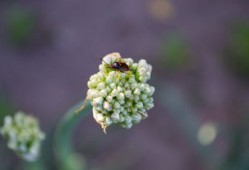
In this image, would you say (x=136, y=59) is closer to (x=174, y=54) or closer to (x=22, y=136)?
(x=174, y=54)

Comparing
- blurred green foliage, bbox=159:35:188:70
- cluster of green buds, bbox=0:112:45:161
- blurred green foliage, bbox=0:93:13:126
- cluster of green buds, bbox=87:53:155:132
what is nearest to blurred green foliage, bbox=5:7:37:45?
blurred green foliage, bbox=0:93:13:126

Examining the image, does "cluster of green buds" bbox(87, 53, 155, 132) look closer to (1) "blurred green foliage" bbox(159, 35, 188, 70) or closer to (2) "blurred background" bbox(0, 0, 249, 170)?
(2) "blurred background" bbox(0, 0, 249, 170)

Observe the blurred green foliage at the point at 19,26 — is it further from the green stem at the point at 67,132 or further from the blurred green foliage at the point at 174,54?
the green stem at the point at 67,132

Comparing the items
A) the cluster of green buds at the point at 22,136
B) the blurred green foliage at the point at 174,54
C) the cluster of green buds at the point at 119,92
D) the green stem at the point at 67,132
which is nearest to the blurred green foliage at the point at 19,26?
the blurred green foliage at the point at 174,54

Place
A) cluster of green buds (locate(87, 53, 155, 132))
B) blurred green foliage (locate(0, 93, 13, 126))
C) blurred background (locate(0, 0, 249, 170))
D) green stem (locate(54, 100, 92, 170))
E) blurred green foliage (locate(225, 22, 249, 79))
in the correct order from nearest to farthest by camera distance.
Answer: cluster of green buds (locate(87, 53, 155, 132)) → green stem (locate(54, 100, 92, 170)) → blurred green foliage (locate(0, 93, 13, 126)) → blurred background (locate(0, 0, 249, 170)) → blurred green foliage (locate(225, 22, 249, 79))

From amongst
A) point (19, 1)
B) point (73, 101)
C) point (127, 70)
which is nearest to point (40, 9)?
point (19, 1)

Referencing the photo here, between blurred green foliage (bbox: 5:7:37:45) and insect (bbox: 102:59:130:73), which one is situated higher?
blurred green foliage (bbox: 5:7:37:45)
